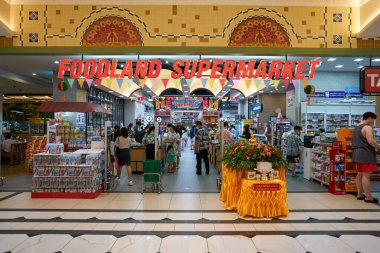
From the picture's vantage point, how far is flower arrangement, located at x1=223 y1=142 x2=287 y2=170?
565 cm

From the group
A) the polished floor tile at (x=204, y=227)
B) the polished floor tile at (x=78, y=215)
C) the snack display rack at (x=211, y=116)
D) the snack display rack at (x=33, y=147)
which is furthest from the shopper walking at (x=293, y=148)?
the snack display rack at (x=211, y=116)

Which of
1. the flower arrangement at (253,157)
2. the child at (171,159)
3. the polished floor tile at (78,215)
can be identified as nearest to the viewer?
the polished floor tile at (78,215)

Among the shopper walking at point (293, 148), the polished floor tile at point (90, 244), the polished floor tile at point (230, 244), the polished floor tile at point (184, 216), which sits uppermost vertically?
the shopper walking at point (293, 148)

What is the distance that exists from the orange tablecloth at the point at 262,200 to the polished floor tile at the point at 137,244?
66.0 inches

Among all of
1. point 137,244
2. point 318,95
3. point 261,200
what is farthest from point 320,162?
point 137,244

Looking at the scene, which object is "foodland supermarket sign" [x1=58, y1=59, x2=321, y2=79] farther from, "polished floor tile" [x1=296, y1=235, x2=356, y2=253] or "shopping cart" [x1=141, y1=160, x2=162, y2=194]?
"polished floor tile" [x1=296, y1=235, x2=356, y2=253]

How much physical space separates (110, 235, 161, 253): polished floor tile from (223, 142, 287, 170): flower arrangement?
1946mm

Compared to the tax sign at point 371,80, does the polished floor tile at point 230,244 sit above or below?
below

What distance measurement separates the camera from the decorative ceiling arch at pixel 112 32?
23.2 feet

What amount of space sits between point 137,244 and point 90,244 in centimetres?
62

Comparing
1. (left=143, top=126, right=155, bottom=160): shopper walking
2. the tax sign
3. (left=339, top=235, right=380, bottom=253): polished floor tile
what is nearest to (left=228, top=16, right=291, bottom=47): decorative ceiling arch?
the tax sign

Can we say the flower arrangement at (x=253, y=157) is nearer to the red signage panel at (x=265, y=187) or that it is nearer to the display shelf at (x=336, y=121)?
the red signage panel at (x=265, y=187)

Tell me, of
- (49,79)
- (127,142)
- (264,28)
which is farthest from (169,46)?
(49,79)

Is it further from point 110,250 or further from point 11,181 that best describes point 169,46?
point 11,181
